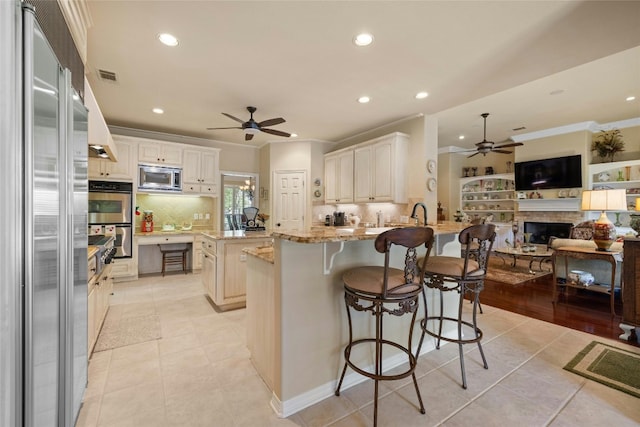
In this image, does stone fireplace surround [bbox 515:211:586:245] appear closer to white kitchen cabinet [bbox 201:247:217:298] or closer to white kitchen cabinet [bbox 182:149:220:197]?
white kitchen cabinet [bbox 201:247:217:298]

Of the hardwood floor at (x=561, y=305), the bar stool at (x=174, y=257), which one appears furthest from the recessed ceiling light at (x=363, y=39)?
the bar stool at (x=174, y=257)

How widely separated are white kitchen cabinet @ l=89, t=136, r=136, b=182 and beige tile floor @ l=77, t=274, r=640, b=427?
3323mm

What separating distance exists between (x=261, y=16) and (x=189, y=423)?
2.91 m

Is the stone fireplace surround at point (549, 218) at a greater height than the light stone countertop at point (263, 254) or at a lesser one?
greater

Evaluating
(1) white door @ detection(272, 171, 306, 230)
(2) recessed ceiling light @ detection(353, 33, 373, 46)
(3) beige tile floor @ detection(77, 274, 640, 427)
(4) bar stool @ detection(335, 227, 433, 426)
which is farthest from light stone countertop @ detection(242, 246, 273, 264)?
(1) white door @ detection(272, 171, 306, 230)

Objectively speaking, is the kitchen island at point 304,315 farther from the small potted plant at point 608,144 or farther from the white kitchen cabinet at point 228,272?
the small potted plant at point 608,144

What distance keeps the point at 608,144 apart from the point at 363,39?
21.1 ft

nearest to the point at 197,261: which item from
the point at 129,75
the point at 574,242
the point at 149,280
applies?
the point at 149,280

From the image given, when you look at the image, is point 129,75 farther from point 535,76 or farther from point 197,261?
point 535,76

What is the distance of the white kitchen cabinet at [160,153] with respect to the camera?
5.05 m

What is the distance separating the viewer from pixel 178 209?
5.77 metres

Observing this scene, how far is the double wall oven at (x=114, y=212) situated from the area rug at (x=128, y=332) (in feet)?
6.52

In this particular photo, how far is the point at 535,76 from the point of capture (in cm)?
314

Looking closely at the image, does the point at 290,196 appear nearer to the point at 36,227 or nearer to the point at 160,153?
the point at 160,153
